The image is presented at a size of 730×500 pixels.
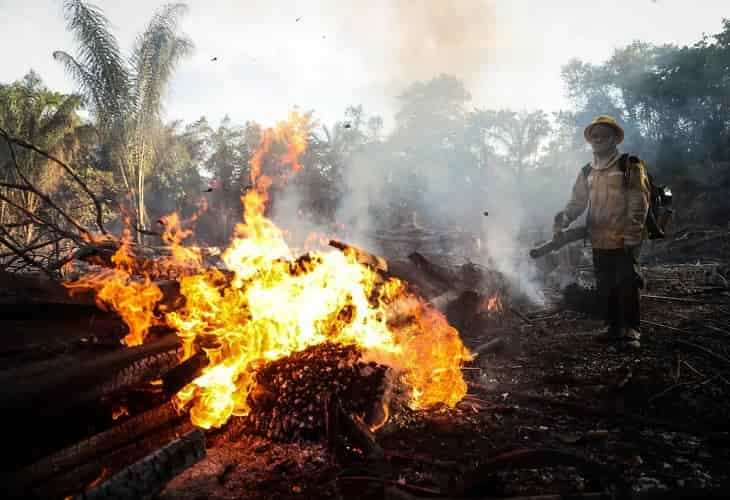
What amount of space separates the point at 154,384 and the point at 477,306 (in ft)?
14.6

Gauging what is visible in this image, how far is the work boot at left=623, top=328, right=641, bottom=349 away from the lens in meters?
4.55

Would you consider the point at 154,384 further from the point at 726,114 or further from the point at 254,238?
the point at 726,114

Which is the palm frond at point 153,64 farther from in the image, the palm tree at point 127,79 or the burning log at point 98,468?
the burning log at point 98,468

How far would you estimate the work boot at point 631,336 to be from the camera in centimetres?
455

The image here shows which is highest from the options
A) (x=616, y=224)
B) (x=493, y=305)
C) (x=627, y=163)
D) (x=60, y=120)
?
(x=60, y=120)

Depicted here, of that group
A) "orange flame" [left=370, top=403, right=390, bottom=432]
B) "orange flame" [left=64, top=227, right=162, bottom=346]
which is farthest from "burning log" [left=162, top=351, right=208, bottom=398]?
"orange flame" [left=370, top=403, right=390, bottom=432]

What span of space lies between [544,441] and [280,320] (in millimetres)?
2463

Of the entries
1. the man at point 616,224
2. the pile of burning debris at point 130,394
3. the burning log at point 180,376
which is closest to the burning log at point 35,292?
the pile of burning debris at point 130,394

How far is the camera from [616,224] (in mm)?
4918

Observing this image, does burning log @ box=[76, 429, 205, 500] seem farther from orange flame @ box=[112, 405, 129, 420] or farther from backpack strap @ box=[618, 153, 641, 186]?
backpack strap @ box=[618, 153, 641, 186]

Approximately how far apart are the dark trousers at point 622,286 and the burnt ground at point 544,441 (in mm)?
374

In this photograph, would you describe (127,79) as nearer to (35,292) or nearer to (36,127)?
(36,127)

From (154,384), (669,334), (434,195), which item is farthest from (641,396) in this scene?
(434,195)

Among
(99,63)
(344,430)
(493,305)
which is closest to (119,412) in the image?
(344,430)
